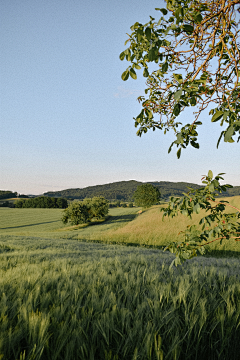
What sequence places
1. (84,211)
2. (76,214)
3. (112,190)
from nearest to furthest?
(76,214) → (84,211) → (112,190)

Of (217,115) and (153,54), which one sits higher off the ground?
(153,54)

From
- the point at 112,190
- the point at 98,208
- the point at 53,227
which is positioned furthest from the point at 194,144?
the point at 112,190

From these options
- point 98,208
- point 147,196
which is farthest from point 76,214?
point 147,196

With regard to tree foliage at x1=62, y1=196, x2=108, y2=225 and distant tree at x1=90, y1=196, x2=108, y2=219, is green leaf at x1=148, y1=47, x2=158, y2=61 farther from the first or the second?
distant tree at x1=90, y1=196, x2=108, y2=219

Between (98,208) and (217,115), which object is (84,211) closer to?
(98,208)

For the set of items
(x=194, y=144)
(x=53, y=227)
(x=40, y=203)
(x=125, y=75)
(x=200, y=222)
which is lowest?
(x=53, y=227)

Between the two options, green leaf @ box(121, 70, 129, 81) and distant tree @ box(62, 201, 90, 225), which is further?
distant tree @ box(62, 201, 90, 225)

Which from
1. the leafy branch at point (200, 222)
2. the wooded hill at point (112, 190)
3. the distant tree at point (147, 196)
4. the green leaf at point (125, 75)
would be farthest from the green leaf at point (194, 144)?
the wooded hill at point (112, 190)

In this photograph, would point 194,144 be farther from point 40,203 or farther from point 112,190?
point 112,190

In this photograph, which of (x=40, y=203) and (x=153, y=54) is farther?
(x=40, y=203)

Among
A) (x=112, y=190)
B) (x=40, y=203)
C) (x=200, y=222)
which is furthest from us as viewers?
(x=112, y=190)

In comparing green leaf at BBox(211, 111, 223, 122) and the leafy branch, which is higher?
green leaf at BBox(211, 111, 223, 122)

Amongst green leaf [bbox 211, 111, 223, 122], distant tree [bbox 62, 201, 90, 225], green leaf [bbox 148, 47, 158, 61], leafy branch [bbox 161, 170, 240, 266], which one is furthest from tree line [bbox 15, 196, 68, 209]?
green leaf [bbox 211, 111, 223, 122]

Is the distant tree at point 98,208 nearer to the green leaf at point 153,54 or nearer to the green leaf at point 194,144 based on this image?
the green leaf at point 194,144
